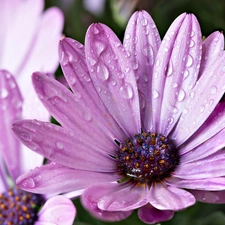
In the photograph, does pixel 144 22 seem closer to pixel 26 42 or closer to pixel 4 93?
pixel 4 93

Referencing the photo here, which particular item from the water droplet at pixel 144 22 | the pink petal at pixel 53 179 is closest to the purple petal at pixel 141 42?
the water droplet at pixel 144 22

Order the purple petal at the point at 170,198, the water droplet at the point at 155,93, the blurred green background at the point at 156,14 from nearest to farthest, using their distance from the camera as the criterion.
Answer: the purple petal at the point at 170,198, the water droplet at the point at 155,93, the blurred green background at the point at 156,14

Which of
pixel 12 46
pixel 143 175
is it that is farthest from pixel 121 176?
pixel 12 46

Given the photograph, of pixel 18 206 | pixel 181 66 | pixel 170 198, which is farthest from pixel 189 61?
pixel 18 206

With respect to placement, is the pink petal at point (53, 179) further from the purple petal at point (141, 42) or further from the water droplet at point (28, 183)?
the purple petal at point (141, 42)

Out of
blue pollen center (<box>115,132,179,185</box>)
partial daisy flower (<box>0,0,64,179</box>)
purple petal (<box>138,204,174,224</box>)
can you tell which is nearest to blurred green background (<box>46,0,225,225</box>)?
partial daisy flower (<box>0,0,64,179</box>)

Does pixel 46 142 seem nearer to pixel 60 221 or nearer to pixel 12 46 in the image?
pixel 60 221
